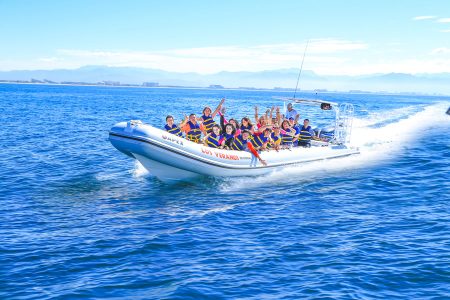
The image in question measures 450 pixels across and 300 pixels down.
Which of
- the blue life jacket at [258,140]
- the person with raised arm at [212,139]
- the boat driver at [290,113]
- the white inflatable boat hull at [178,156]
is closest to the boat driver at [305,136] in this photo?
the boat driver at [290,113]

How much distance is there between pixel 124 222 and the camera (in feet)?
32.8

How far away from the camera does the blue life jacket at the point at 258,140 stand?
14.8 metres

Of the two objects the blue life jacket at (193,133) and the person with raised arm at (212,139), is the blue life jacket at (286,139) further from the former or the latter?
the blue life jacket at (193,133)

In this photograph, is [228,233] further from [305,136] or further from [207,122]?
[305,136]

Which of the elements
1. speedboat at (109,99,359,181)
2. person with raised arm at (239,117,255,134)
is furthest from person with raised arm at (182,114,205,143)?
person with raised arm at (239,117,255,134)

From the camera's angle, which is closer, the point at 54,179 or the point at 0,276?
the point at 0,276

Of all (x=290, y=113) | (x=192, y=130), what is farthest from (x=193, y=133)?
(x=290, y=113)

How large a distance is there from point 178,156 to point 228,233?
411 centimetres

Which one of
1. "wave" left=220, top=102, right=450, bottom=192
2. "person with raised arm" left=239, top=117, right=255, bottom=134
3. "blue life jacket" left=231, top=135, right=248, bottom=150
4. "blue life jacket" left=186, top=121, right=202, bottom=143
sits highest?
"person with raised arm" left=239, top=117, right=255, bottom=134

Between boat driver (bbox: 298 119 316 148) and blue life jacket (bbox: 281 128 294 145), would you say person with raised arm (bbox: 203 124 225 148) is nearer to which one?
blue life jacket (bbox: 281 128 294 145)

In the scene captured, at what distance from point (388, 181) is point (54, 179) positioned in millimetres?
9740

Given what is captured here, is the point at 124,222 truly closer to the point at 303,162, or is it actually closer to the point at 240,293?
the point at 240,293

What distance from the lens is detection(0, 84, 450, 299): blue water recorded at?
276 inches

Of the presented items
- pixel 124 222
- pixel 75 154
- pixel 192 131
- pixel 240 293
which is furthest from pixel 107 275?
pixel 75 154
